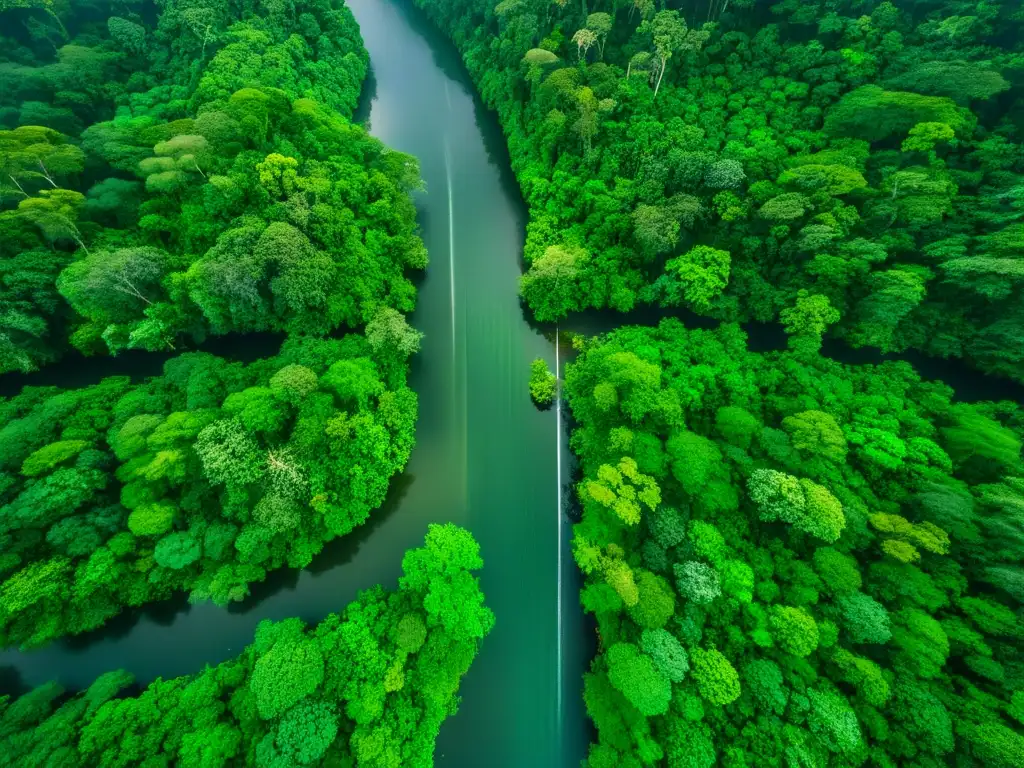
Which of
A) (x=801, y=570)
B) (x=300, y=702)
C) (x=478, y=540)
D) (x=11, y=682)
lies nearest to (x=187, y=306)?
(x=11, y=682)

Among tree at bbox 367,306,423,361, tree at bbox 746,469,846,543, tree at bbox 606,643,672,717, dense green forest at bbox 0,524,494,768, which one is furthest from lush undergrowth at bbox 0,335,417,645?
tree at bbox 746,469,846,543

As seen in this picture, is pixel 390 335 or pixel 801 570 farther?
pixel 390 335

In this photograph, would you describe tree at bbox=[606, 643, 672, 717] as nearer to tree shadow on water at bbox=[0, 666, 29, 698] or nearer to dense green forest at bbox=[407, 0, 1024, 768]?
dense green forest at bbox=[407, 0, 1024, 768]

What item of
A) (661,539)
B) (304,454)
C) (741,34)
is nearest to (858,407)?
(661,539)

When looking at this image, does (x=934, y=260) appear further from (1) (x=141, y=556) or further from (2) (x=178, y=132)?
(2) (x=178, y=132)

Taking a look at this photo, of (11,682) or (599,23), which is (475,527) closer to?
(11,682)

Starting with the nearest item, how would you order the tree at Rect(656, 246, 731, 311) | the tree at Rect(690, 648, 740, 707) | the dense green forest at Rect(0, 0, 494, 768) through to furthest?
1. the tree at Rect(690, 648, 740, 707)
2. the dense green forest at Rect(0, 0, 494, 768)
3. the tree at Rect(656, 246, 731, 311)
